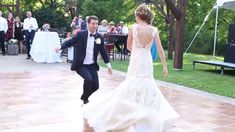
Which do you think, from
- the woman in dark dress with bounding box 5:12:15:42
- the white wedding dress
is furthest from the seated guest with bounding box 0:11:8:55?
the white wedding dress

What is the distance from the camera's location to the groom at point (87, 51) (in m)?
5.86

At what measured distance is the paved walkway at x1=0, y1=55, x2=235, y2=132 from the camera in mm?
5352

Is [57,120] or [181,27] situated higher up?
[181,27]

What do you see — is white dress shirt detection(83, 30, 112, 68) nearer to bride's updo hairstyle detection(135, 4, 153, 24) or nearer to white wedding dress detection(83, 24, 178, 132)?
white wedding dress detection(83, 24, 178, 132)

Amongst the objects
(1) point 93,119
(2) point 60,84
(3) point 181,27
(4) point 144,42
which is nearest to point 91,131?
(1) point 93,119

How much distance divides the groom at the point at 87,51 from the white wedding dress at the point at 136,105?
0.96 m

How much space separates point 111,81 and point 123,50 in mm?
6143

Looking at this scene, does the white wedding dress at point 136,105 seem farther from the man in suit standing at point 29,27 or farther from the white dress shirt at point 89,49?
the man in suit standing at point 29,27

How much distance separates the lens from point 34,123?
5.33m

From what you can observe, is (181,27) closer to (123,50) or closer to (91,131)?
(123,50)

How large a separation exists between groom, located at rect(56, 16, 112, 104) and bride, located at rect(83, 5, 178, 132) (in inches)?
39.0

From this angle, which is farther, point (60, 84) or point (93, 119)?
point (60, 84)

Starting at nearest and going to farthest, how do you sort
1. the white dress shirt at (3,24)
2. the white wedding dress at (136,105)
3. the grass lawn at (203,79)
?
the white wedding dress at (136,105), the grass lawn at (203,79), the white dress shirt at (3,24)

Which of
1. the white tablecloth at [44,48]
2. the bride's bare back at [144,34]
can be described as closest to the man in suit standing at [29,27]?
the white tablecloth at [44,48]
